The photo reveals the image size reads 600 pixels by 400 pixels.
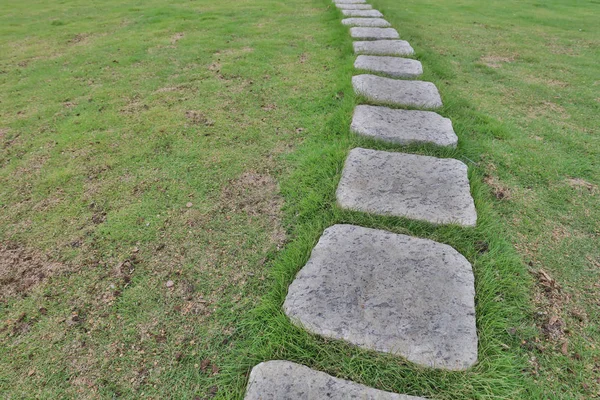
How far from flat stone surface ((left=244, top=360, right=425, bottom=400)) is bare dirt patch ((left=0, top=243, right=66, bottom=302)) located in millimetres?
1235

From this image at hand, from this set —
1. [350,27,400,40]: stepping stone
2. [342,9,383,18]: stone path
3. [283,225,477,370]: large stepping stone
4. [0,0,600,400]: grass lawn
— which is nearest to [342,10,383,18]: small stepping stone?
[342,9,383,18]: stone path

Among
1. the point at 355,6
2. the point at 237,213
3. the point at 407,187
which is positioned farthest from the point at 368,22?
the point at 237,213

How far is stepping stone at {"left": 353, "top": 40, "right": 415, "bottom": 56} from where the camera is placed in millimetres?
3954

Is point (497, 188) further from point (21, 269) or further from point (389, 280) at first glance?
point (21, 269)

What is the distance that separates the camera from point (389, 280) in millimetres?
1568

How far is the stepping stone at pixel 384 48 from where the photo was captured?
13.0ft

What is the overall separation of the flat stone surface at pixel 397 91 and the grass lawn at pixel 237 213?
0.13 m

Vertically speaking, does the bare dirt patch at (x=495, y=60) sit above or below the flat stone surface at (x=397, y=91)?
below

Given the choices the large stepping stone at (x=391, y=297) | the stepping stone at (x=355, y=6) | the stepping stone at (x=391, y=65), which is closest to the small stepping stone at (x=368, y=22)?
the stepping stone at (x=355, y=6)

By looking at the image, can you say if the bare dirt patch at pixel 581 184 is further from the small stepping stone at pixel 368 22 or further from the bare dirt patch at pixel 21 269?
the small stepping stone at pixel 368 22

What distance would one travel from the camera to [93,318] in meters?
1.61

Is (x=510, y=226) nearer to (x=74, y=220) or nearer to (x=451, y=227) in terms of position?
(x=451, y=227)

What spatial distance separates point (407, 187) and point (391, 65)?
203 cm

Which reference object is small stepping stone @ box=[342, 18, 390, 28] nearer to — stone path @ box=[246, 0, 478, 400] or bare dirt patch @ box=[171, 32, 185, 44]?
bare dirt patch @ box=[171, 32, 185, 44]
